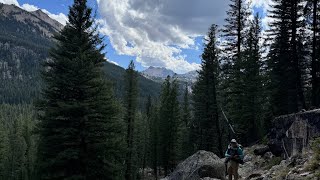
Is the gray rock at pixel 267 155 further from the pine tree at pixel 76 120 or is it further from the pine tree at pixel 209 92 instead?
the pine tree at pixel 209 92

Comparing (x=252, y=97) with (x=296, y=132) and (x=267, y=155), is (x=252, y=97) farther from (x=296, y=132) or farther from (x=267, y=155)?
(x=296, y=132)

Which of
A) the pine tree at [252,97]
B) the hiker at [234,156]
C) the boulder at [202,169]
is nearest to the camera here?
the hiker at [234,156]

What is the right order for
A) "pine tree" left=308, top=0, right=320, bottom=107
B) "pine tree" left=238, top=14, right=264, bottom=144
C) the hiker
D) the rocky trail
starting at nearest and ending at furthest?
the rocky trail → the hiker → "pine tree" left=308, top=0, right=320, bottom=107 → "pine tree" left=238, top=14, right=264, bottom=144

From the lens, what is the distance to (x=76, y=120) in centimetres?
1819

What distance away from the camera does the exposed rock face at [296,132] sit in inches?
486

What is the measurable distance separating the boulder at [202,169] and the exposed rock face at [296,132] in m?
3.17

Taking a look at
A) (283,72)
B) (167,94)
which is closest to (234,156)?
(283,72)

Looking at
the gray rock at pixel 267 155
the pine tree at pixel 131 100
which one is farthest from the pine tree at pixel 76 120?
the pine tree at pixel 131 100

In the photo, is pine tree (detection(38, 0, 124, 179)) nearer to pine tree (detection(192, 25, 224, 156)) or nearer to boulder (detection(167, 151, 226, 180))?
boulder (detection(167, 151, 226, 180))

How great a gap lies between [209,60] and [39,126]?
21.4m

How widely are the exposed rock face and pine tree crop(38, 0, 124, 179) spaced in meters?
8.79

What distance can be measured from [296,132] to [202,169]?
5.24 m

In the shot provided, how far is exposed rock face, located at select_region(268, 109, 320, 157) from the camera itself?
12344 millimetres

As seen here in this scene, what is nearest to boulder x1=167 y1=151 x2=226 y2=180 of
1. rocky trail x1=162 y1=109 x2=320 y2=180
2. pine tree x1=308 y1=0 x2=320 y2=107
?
rocky trail x1=162 y1=109 x2=320 y2=180
